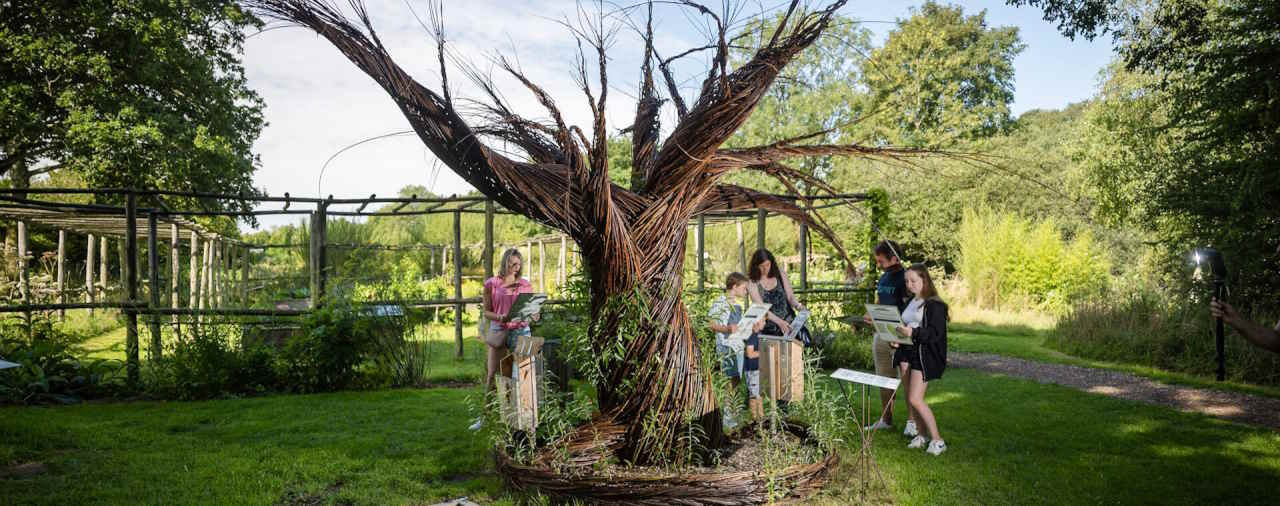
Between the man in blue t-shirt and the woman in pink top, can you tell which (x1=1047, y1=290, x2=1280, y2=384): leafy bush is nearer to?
the man in blue t-shirt

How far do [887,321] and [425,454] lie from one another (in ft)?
11.4

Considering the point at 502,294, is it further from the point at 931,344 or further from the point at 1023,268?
the point at 1023,268

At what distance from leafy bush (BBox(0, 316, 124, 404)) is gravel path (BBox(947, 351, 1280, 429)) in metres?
10.8

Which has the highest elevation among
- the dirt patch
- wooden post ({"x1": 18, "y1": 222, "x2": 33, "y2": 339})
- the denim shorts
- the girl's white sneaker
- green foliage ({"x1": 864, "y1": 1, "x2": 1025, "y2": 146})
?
green foliage ({"x1": 864, "y1": 1, "x2": 1025, "y2": 146})

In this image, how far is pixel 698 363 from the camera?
3.75m

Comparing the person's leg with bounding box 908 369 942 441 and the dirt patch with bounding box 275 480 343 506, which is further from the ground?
the person's leg with bounding box 908 369 942 441

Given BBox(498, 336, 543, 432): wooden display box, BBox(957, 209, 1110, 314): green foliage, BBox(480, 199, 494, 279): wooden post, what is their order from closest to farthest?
BBox(498, 336, 543, 432): wooden display box
BBox(480, 199, 494, 279): wooden post
BBox(957, 209, 1110, 314): green foliage

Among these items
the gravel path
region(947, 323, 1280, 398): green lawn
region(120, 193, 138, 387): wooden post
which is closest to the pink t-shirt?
region(120, 193, 138, 387): wooden post

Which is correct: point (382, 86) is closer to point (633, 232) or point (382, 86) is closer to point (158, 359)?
point (633, 232)

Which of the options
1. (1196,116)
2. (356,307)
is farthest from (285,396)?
(1196,116)

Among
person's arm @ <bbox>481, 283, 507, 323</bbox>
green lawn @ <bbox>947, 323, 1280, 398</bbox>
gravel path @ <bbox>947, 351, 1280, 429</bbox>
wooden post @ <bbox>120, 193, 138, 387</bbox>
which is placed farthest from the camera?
green lawn @ <bbox>947, 323, 1280, 398</bbox>

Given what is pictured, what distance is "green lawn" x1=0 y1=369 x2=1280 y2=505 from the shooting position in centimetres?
438

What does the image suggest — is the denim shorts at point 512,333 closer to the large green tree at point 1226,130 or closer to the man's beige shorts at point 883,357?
the man's beige shorts at point 883,357

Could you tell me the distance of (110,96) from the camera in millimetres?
15617
